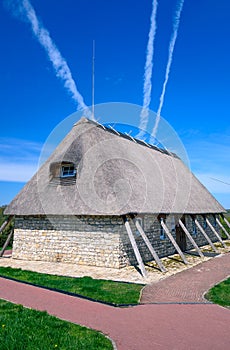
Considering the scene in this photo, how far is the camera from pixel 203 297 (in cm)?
865

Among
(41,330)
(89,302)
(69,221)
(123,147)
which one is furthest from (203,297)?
(123,147)

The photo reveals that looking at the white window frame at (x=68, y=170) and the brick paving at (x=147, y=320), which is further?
the white window frame at (x=68, y=170)

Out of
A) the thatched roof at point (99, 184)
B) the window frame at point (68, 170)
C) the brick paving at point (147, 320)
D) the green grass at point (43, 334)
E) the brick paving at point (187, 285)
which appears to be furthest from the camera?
the window frame at point (68, 170)

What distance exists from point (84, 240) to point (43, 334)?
812 centimetres

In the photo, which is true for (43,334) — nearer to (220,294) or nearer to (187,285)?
(220,294)

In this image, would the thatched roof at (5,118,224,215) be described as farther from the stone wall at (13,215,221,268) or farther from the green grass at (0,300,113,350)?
the green grass at (0,300,113,350)

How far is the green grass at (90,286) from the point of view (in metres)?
8.45

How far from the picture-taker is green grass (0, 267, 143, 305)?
8.45m

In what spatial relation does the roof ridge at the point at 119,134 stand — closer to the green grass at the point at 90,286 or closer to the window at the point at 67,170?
the window at the point at 67,170

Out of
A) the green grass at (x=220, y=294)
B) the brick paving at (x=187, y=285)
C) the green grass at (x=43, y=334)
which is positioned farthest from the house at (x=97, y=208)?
the green grass at (x=43, y=334)

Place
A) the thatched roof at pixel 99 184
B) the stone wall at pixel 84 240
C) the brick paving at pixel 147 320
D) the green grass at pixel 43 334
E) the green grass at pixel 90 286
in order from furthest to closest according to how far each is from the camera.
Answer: the thatched roof at pixel 99 184 < the stone wall at pixel 84 240 < the green grass at pixel 90 286 < the brick paving at pixel 147 320 < the green grass at pixel 43 334

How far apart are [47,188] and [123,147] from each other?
5463 mm

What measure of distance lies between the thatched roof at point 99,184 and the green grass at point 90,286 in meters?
3.30

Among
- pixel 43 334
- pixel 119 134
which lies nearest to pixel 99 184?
pixel 119 134
